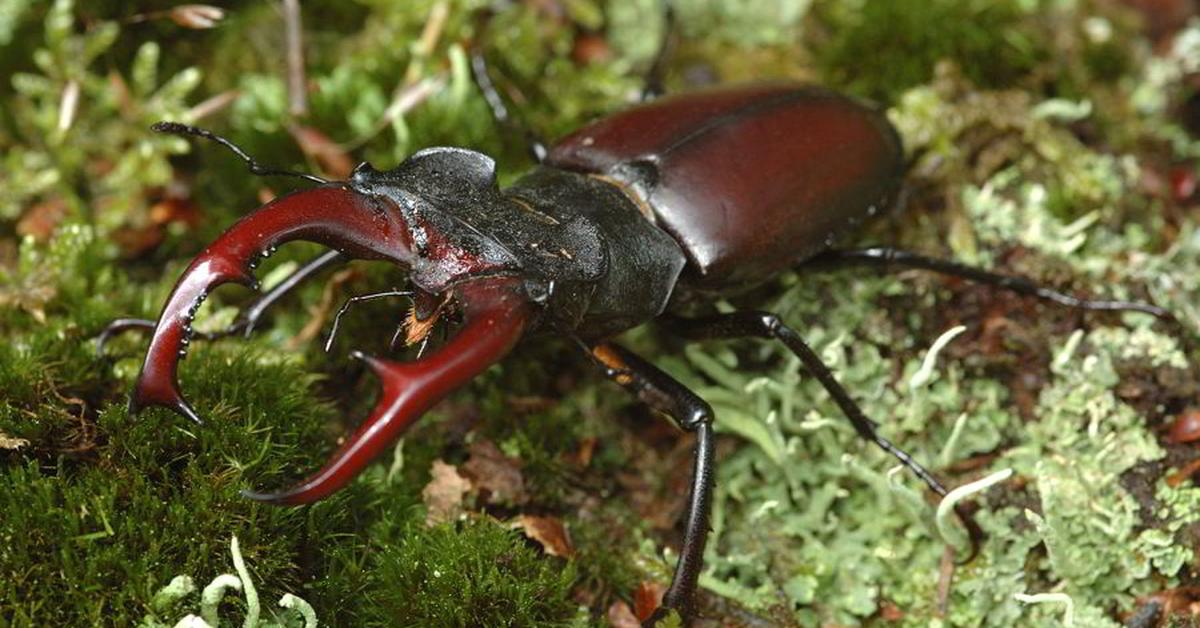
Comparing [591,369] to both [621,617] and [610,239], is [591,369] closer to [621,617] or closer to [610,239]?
[610,239]

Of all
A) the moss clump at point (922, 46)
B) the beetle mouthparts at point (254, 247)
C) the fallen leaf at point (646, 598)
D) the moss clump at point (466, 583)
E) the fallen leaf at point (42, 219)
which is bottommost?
the fallen leaf at point (646, 598)

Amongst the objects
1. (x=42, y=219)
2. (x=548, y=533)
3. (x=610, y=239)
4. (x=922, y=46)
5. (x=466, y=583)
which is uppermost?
(x=610, y=239)

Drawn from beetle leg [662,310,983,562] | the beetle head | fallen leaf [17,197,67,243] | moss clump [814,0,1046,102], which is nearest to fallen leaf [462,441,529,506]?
beetle leg [662,310,983,562]

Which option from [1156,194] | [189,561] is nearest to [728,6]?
[1156,194]

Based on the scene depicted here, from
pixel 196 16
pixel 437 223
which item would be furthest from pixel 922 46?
pixel 196 16

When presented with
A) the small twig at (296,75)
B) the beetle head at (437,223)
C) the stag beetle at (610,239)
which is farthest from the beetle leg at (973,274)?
the small twig at (296,75)

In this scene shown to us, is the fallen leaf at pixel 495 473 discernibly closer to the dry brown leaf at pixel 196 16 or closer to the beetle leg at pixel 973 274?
the beetle leg at pixel 973 274

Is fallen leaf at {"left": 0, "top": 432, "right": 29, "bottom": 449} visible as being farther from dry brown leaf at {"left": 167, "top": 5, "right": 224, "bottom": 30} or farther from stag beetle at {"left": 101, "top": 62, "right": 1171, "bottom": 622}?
dry brown leaf at {"left": 167, "top": 5, "right": 224, "bottom": 30}
